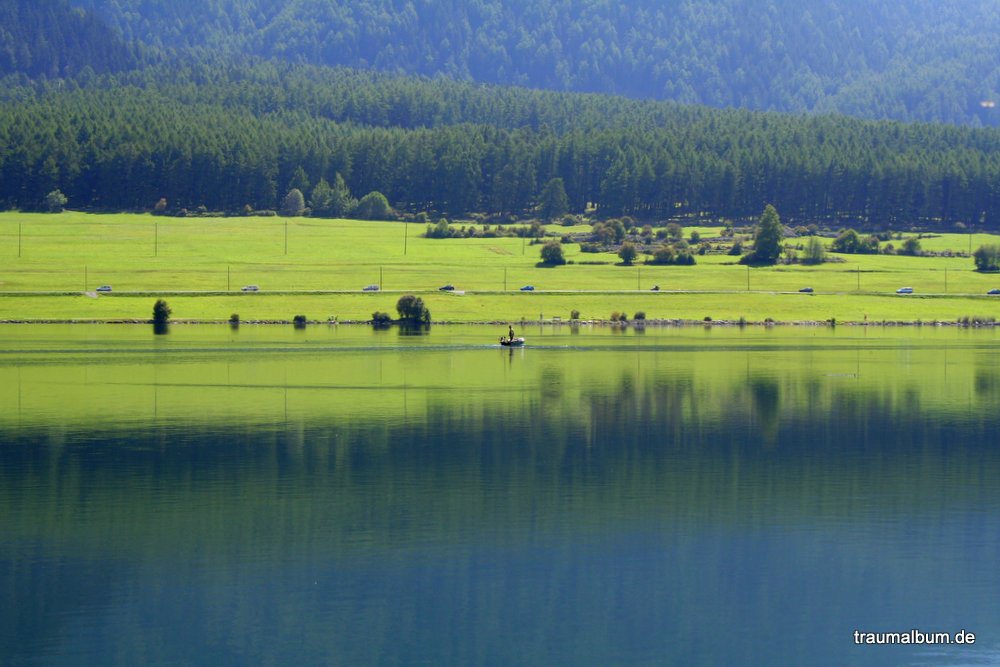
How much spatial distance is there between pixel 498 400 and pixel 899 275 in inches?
4259

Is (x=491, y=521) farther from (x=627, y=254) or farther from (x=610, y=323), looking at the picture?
(x=627, y=254)

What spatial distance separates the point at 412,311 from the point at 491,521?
92046 mm

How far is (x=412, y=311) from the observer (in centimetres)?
12962

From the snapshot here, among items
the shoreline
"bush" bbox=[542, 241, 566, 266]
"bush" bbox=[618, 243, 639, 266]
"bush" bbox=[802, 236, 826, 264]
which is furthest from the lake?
"bush" bbox=[802, 236, 826, 264]

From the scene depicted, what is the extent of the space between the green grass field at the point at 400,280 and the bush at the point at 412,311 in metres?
1.99

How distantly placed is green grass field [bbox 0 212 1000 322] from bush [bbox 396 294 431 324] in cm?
199

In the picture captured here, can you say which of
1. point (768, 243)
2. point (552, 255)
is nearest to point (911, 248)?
point (768, 243)

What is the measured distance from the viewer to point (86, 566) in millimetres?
33625

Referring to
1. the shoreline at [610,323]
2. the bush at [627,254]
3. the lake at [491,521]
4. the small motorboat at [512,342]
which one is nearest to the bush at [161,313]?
the shoreline at [610,323]

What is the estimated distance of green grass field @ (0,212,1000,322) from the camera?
13412cm

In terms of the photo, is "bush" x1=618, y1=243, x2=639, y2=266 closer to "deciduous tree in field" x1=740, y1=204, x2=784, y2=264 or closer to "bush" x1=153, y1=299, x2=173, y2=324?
"deciduous tree in field" x1=740, y1=204, x2=784, y2=264

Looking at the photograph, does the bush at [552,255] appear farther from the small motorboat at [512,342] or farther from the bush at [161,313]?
the small motorboat at [512,342]

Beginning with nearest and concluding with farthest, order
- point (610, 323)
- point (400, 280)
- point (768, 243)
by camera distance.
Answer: point (610, 323), point (400, 280), point (768, 243)

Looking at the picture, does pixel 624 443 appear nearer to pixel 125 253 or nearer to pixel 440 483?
pixel 440 483
